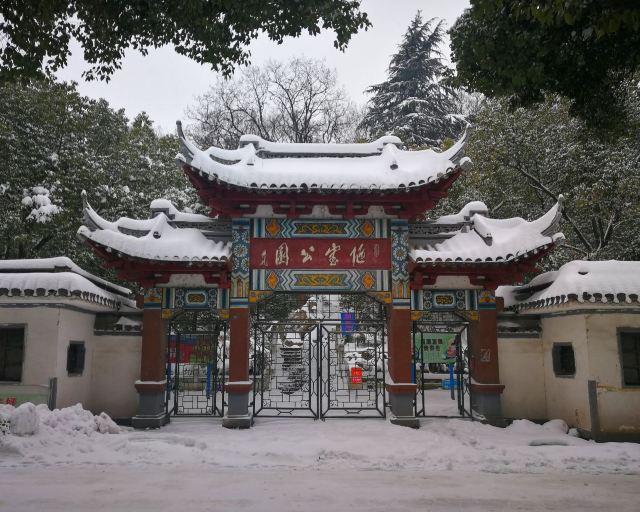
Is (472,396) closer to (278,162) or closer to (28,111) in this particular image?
(278,162)

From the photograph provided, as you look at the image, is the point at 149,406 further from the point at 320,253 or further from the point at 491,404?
the point at 491,404

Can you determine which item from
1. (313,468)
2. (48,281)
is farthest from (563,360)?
(48,281)

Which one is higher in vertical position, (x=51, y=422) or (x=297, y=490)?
(x=51, y=422)

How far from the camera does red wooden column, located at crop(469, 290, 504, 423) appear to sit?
10.9m

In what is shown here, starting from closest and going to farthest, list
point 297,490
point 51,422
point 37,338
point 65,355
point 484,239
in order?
point 297,490, point 51,422, point 37,338, point 65,355, point 484,239

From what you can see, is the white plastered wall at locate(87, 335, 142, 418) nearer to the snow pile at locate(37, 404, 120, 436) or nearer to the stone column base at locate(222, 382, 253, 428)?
the snow pile at locate(37, 404, 120, 436)

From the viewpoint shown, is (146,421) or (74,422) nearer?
(74,422)

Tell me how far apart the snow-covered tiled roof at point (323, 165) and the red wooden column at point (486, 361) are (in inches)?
110

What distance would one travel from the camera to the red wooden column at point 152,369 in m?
10.7

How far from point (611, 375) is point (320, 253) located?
18.6ft

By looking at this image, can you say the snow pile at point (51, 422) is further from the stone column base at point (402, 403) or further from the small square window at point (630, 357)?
the small square window at point (630, 357)

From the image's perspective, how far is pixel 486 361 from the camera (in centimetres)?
1102

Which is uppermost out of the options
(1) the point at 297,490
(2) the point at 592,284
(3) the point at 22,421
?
(2) the point at 592,284

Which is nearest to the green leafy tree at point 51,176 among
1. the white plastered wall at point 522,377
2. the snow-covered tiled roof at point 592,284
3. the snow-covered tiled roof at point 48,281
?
the snow-covered tiled roof at point 48,281
